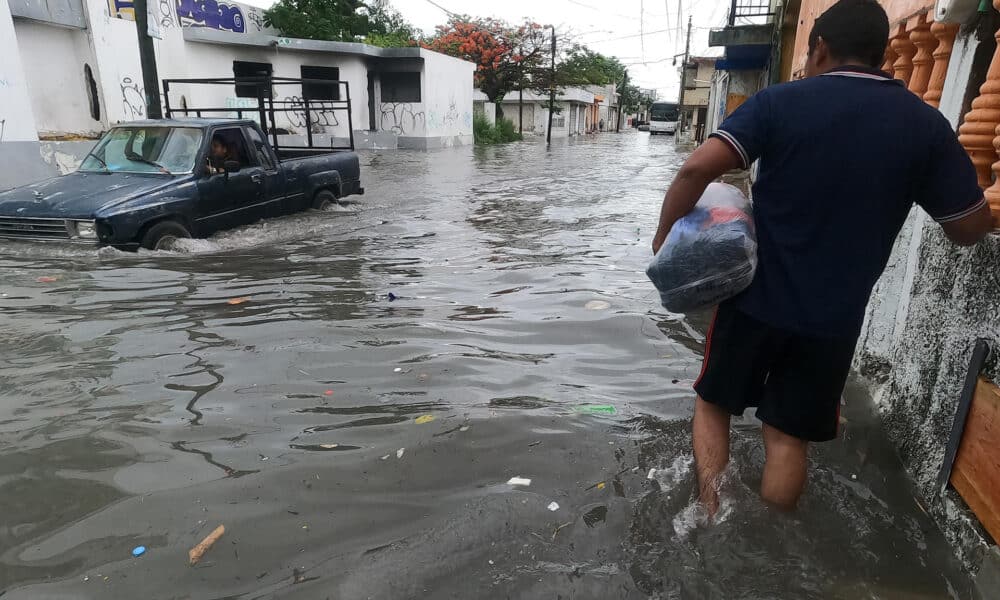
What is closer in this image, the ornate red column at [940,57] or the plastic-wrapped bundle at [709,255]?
the plastic-wrapped bundle at [709,255]

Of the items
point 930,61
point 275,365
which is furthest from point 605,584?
point 930,61

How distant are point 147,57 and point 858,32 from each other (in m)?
9.77

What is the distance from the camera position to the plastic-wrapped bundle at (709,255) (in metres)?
2.03

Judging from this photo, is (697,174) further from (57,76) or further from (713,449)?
(57,76)

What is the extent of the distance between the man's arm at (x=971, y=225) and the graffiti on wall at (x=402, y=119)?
24.6m

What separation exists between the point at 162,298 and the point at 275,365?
78.6 inches

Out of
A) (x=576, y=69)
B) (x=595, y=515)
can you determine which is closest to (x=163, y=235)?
(x=595, y=515)

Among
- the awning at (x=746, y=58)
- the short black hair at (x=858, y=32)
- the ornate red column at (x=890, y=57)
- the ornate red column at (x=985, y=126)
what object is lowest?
the ornate red column at (x=985, y=126)

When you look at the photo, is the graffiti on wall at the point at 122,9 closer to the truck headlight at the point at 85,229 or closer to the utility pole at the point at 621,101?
the truck headlight at the point at 85,229

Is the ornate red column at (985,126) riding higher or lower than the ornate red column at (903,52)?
lower

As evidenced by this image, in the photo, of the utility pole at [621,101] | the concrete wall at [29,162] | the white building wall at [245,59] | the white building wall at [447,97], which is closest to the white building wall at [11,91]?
the concrete wall at [29,162]

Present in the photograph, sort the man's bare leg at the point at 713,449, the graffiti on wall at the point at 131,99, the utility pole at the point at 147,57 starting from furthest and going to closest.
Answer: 1. the graffiti on wall at the point at 131,99
2. the utility pole at the point at 147,57
3. the man's bare leg at the point at 713,449

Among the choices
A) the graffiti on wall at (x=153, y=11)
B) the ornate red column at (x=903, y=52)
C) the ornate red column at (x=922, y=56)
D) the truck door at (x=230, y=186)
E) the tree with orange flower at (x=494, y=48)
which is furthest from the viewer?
the tree with orange flower at (x=494, y=48)

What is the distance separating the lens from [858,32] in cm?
189
